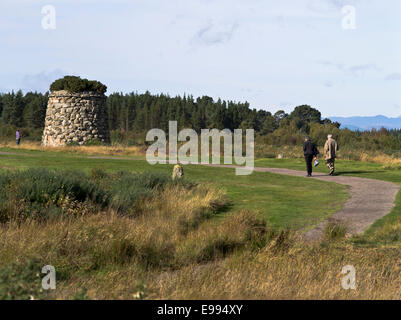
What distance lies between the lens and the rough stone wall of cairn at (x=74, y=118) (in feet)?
135

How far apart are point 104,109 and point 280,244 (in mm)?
36293

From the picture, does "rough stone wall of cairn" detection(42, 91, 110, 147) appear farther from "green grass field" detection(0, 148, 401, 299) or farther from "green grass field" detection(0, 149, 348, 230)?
"green grass field" detection(0, 148, 401, 299)

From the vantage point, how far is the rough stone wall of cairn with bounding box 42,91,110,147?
41.3m

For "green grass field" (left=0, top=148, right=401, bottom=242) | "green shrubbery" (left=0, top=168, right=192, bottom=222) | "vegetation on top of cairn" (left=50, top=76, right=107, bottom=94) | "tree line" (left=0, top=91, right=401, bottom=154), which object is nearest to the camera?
"green shrubbery" (left=0, top=168, right=192, bottom=222)

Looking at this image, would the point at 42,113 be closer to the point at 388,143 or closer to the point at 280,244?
the point at 388,143

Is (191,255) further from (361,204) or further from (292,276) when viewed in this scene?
(361,204)

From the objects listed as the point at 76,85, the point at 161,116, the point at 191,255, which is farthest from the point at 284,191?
the point at 161,116

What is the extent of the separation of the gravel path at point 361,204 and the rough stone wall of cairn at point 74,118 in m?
24.7

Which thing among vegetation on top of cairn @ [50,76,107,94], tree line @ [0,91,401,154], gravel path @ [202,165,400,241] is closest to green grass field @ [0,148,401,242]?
gravel path @ [202,165,400,241]

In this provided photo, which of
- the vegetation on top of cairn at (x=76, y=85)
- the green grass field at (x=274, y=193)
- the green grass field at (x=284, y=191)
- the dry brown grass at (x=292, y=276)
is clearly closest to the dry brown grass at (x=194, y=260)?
the dry brown grass at (x=292, y=276)

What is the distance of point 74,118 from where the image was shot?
41406mm

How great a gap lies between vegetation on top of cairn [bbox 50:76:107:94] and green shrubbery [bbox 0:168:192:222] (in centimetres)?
2756

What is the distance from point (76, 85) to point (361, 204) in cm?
3159
